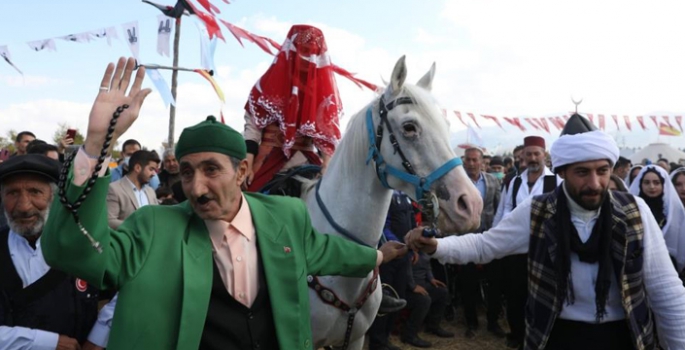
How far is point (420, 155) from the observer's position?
274 cm

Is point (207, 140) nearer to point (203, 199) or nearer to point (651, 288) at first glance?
point (203, 199)

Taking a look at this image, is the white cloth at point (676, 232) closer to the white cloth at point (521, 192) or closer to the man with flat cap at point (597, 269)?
the white cloth at point (521, 192)

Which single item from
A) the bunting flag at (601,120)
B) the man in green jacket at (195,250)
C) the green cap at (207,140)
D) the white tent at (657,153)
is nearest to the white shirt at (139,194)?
the man in green jacket at (195,250)

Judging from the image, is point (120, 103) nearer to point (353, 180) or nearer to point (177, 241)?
point (177, 241)

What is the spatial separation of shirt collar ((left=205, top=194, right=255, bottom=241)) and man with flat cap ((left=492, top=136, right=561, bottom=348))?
4.64 m

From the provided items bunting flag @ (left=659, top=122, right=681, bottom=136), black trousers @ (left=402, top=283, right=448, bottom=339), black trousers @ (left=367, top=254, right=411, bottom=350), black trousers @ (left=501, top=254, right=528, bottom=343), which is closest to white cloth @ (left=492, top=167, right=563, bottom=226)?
black trousers @ (left=501, top=254, right=528, bottom=343)

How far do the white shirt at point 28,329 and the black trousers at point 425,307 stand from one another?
439cm

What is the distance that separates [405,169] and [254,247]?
109 cm

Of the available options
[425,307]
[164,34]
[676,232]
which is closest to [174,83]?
[164,34]

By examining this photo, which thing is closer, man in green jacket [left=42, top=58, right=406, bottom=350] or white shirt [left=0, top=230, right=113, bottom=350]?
man in green jacket [left=42, top=58, right=406, bottom=350]

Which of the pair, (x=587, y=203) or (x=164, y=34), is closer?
(x=587, y=203)

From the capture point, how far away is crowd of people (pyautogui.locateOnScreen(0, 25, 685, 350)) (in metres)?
1.61

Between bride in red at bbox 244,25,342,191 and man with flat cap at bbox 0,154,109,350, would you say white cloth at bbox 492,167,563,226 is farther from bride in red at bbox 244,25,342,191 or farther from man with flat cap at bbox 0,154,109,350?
man with flat cap at bbox 0,154,109,350

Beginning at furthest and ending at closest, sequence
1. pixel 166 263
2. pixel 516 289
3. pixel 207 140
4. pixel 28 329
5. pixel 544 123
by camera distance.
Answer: pixel 544 123 → pixel 516 289 → pixel 28 329 → pixel 207 140 → pixel 166 263
